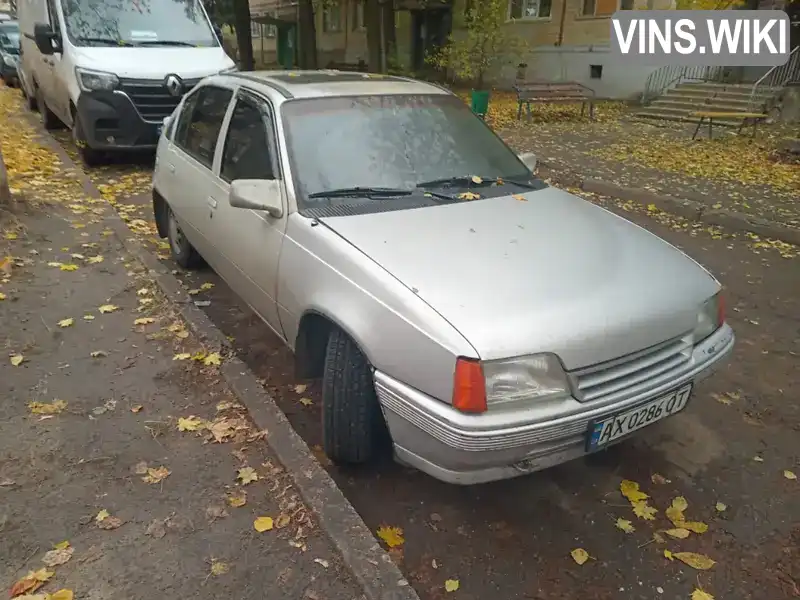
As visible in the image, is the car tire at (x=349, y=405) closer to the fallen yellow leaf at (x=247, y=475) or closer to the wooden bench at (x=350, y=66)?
the fallen yellow leaf at (x=247, y=475)

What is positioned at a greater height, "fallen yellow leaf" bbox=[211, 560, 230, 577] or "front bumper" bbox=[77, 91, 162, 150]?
"front bumper" bbox=[77, 91, 162, 150]

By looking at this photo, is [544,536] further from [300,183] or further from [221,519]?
[300,183]

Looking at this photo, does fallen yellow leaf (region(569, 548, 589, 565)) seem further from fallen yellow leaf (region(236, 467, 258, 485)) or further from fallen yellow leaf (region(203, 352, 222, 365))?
fallen yellow leaf (region(203, 352, 222, 365))

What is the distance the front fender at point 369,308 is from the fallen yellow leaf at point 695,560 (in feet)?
4.01

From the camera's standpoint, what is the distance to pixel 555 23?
22.2 metres

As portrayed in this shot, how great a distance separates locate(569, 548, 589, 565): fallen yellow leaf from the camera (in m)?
2.61

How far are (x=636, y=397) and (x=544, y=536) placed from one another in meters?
0.72

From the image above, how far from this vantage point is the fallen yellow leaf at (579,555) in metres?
2.61

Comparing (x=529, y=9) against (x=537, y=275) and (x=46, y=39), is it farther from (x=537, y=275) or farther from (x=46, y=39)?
(x=537, y=275)

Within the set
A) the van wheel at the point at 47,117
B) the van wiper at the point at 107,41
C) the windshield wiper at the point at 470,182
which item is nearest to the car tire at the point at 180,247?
the windshield wiper at the point at 470,182

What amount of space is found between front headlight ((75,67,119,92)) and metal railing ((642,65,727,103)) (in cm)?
1569

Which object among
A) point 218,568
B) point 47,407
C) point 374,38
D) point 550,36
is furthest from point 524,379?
point 550,36

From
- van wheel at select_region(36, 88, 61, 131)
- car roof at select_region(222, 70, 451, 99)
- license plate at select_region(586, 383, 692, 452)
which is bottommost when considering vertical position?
license plate at select_region(586, 383, 692, 452)

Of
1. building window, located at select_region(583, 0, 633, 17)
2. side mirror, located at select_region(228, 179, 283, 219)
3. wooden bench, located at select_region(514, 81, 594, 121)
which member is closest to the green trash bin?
wooden bench, located at select_region(514, 81, 594, 121)
